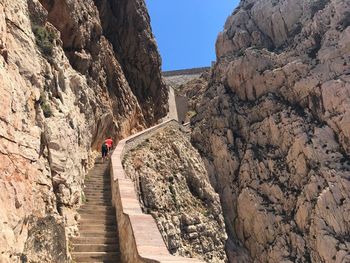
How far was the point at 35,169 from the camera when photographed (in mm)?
7543

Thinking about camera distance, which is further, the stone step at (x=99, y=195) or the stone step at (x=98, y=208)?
the stone step at (x=99, y=195)

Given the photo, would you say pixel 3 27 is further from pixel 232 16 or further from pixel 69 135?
pixel 232 16

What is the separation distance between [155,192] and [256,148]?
72.6 feet

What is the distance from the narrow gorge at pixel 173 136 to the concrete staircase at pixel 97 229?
0.09 meters

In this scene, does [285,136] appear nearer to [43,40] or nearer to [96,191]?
[96,191]

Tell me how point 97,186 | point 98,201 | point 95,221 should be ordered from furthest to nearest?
point 97,186 < point 98,201 < point 95,221

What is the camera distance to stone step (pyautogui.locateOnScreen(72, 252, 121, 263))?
7.68 meters

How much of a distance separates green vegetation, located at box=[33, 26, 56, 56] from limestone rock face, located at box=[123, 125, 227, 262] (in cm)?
688

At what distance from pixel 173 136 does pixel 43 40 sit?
15.5 m

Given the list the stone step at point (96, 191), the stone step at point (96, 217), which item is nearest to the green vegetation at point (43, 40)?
the stone step at point (96, 191)

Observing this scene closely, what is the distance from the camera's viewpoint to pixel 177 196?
19875 millimetres

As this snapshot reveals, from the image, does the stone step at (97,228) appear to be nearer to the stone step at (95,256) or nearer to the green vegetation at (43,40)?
the stone step at (95,256)

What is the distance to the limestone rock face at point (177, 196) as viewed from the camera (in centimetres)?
1742

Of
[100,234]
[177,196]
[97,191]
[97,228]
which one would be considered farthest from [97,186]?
[177,196]
